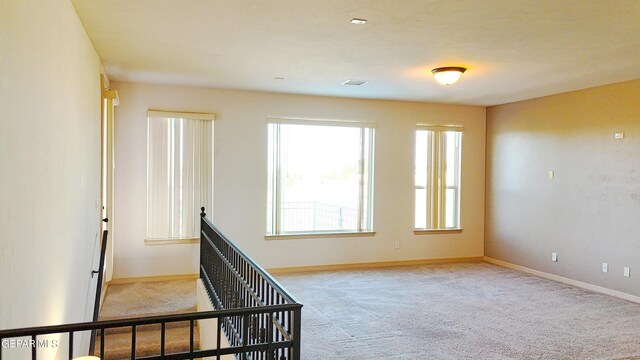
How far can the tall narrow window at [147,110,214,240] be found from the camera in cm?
589

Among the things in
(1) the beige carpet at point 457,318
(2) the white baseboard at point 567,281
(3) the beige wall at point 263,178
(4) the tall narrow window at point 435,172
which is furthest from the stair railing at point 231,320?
→ (2) the white baseboard at point 567,281

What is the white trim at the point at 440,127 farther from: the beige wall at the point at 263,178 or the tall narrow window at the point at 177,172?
the tall narrow window at the point at 177,172

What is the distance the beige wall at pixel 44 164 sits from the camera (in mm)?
1759

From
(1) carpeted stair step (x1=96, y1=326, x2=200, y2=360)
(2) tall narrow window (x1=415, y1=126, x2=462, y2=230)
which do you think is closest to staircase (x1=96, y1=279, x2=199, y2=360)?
(1) carpeted stair step (x1=96, y1=326, x2=200, y2=360)

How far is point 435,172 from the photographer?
7289 mm

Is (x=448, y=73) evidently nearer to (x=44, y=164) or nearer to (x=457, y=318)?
(x=457, y=318)

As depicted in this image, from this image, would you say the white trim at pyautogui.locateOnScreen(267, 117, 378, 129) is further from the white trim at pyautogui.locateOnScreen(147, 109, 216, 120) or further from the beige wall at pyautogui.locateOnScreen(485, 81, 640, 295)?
the beige wall at pyautogui.locateOnScreen(485, 81, 640, 295)

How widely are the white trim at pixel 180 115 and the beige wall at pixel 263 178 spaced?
73 mm

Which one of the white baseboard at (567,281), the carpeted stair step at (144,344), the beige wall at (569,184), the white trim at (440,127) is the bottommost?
the carpeted stair step at (144,344)

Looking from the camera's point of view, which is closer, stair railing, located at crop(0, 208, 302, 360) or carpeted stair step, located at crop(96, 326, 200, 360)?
stair railing, located at crop(0, 208, 302, 360)

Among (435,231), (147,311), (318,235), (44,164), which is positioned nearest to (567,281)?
(435,231)

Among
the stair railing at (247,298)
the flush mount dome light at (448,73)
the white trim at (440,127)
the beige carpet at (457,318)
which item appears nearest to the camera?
the stair railing at (247,298)

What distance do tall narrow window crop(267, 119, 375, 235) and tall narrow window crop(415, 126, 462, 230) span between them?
0.84 metres

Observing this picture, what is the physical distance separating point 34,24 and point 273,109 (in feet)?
14.4
